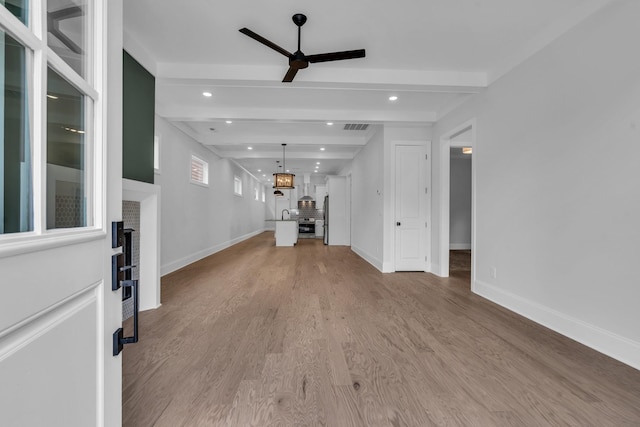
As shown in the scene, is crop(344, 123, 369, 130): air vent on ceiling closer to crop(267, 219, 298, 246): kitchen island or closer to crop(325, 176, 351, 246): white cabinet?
crop(325, 176, 351, 246): white cabinet

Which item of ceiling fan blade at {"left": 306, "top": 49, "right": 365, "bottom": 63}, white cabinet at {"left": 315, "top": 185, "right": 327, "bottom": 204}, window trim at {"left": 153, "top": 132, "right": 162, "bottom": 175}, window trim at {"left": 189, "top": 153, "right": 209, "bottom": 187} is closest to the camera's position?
ceiling fan blade at {"left": 306, "top": 49, "right": 365, "bottom": 63}

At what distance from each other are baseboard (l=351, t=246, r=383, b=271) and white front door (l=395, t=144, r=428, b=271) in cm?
44

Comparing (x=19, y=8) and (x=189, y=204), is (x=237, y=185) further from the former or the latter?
(x=19, y=8)

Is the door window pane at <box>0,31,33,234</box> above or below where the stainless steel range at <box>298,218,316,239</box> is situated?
above

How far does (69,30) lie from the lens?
29.6 inches

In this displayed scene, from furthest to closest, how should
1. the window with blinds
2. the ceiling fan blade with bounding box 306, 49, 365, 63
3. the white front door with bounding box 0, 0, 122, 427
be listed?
the window with blinds, the ceiling fan blade with bounding box 306, 49, 365, 63, the white front door with bounding box 0, 0, 122, 427

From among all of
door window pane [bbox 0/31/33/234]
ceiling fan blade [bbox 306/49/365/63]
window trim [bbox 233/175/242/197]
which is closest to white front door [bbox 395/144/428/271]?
ceiling fan blade [bbox 306/49/365/63]

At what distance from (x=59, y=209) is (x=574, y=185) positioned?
3.24 metres

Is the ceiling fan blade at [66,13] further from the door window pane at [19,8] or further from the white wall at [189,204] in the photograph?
the white wall at [189,204]

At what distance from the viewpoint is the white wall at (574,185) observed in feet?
6.23

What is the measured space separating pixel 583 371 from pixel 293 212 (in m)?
11.5

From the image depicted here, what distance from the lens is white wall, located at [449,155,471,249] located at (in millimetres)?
7762

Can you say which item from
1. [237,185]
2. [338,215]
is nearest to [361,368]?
[338,215]

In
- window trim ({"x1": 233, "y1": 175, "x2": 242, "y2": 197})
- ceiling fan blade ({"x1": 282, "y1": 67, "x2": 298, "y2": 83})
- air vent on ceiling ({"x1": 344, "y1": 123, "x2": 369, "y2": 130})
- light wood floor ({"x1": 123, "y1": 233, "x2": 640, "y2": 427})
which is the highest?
air vent on ceiling ({"x1": 344, "y1": 123, "x2": 369, "y2": 130})
